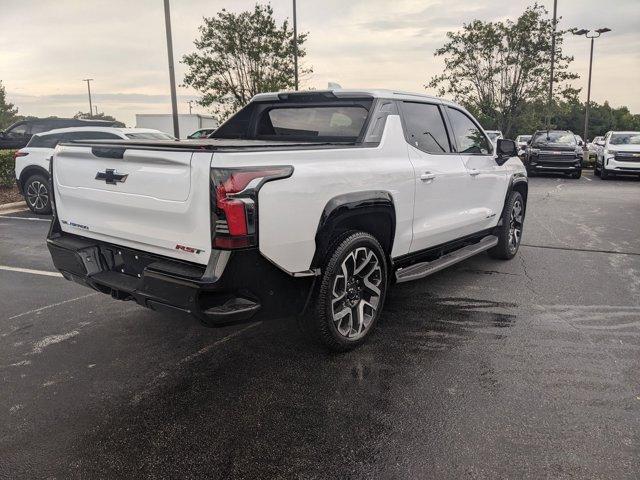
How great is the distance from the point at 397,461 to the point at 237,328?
6.96 ft

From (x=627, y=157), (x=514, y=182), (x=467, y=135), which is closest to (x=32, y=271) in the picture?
(x=467, y=135)

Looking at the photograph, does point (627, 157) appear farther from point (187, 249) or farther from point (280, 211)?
point (187, 249)

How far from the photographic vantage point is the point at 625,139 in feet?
62.4

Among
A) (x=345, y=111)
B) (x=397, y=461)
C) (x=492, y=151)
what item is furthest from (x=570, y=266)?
(x=397, y=461)

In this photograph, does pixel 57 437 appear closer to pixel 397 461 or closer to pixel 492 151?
pixel 397 461

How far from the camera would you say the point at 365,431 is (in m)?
2.86

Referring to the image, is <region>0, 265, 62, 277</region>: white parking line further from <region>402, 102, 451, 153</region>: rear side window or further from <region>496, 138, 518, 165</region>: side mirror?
<region>496, 138, 518, 165</region>: side mirror

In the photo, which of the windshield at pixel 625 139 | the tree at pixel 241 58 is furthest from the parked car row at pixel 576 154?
the tree at pixel 241 58

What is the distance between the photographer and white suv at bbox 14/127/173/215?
33.9 ft

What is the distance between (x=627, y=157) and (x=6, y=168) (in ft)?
61.6

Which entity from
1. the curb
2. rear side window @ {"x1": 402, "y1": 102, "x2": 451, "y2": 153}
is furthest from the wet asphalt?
the curb

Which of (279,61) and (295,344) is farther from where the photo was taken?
(279,61)

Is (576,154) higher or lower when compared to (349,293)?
higher

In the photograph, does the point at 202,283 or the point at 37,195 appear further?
the point at 37,195
